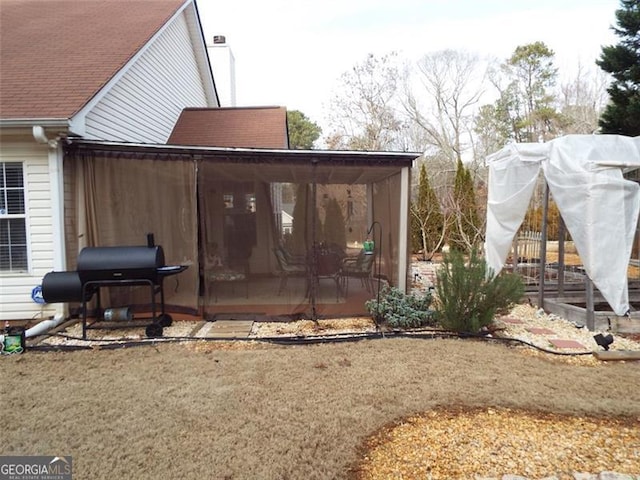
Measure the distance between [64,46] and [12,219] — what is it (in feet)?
11.9

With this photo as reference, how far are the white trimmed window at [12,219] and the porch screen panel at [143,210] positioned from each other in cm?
74

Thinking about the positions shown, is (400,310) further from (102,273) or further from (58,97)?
(58,97)

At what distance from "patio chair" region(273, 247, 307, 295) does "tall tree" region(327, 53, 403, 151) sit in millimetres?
16426

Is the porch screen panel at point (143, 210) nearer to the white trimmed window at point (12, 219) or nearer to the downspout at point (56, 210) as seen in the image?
the downspout at point (56, 210)

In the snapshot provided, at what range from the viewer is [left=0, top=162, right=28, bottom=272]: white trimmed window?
5.40 metres

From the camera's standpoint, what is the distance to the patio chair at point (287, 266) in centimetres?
581

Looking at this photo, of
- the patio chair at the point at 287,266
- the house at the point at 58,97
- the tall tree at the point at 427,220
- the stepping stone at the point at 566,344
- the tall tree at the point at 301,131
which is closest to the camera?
the stepping stone at the point at 566,344

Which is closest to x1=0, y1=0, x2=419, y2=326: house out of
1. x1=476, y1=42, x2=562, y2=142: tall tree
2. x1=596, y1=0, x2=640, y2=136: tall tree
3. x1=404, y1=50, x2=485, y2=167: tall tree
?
x1=596, y1=0, x2=640, y2=136: tall tree

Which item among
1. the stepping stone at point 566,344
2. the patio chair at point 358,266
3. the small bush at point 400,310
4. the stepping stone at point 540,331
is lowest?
the stepping stone at point 540,331

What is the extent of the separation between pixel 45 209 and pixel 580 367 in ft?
22.1

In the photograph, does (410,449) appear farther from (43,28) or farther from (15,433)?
(43,28)

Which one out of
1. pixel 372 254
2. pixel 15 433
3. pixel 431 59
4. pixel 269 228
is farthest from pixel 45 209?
pixel 431 59

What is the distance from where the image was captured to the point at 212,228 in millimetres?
5789

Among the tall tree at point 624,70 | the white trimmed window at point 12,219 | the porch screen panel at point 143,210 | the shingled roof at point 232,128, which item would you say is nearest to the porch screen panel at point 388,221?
the porch screen panel at point 143,210
